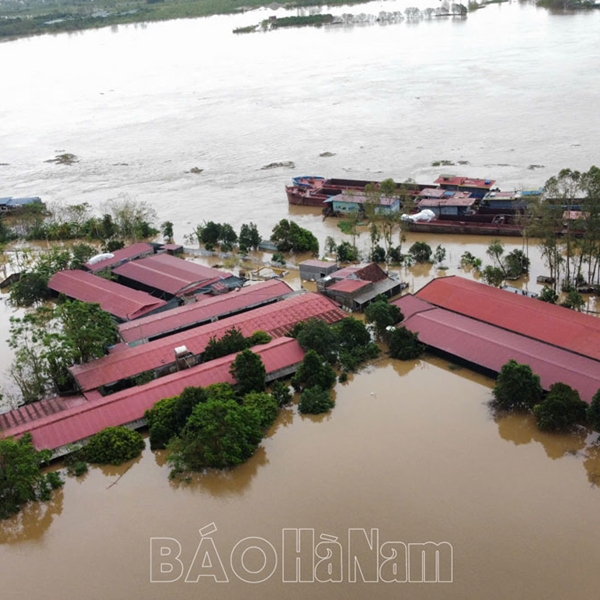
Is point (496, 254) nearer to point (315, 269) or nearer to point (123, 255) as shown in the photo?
point (315, 269)

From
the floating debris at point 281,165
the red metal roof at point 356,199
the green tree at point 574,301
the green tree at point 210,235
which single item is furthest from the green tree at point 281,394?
Answer: the floating debris at point 281,165

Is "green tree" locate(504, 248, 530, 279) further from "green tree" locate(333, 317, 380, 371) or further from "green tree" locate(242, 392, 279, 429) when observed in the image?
"green tree" locate(242, 392, 279, 429)

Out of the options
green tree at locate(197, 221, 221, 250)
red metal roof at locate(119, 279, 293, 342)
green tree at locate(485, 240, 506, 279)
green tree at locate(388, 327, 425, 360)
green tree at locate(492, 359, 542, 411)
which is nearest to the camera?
green tree at locate(492, 359, 542, 411)

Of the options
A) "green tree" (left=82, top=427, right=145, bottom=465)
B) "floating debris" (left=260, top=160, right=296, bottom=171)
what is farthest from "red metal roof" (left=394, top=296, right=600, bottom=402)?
"floating debris" (left=260, top=160, right=296, bottom=171)

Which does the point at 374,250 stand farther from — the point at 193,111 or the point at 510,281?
the point at 193,111

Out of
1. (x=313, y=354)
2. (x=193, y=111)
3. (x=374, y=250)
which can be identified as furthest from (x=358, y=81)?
(x=313, y=354)

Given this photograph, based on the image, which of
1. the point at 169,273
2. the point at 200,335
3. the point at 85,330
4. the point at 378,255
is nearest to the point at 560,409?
the point at 200,335
